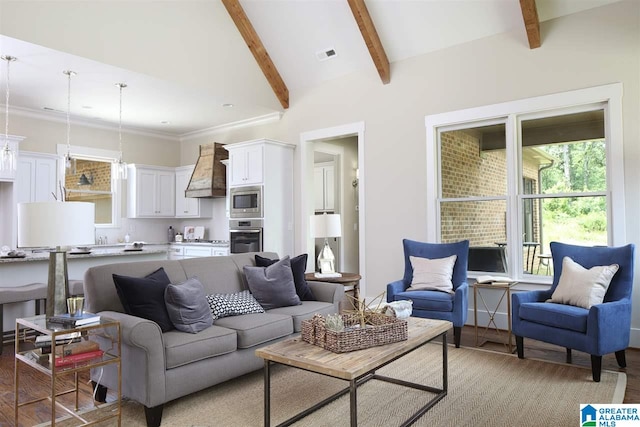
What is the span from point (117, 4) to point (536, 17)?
424 centimetres

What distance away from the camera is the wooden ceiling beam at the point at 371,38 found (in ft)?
16.1

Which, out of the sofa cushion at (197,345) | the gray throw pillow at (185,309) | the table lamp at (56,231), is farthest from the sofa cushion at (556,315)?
the table lamp at (56,231)

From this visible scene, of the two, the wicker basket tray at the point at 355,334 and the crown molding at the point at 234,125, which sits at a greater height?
the crown molding at the point at 234,125

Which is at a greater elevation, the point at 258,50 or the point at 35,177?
the point at 258,50

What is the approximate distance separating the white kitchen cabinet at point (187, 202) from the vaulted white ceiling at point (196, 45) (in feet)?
4.30

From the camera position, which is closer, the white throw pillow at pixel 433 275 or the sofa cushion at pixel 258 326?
the sofa cushion at pixel 258 326

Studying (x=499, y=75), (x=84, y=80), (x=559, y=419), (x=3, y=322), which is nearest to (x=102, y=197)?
(x=84, y=80)

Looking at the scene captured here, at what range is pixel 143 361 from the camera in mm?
2486

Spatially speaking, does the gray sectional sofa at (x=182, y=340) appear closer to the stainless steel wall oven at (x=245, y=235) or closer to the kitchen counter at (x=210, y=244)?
the stainless steel wall oven at (x=245, y=235)

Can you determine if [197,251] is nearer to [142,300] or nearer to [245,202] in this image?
[245,202]

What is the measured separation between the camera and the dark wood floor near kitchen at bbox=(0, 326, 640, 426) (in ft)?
8.72

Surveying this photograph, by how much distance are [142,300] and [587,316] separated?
10.1ft

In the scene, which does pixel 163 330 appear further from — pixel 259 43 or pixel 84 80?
pixel 259 43

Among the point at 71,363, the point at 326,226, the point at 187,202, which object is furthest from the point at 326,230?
the point at 187,202
